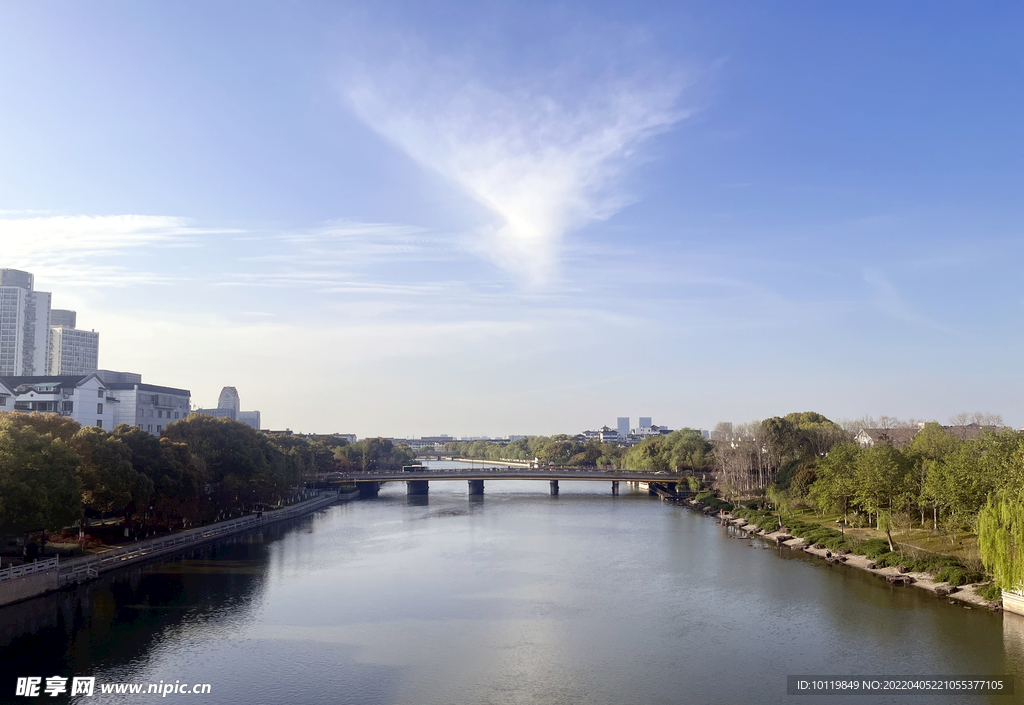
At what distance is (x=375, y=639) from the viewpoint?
116 feet

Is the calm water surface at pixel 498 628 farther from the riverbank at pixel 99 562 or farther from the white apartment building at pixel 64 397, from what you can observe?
the white apartment building at pixel 64 397

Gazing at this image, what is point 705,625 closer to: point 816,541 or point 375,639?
point 375,639

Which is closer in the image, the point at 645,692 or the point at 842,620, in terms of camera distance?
the point at 645,692

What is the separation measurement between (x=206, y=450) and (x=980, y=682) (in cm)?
6302

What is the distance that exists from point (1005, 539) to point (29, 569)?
52006mm

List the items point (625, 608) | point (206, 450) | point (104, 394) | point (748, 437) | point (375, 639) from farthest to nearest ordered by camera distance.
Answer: point (748, 437) → point (104, 394) → point (206, 450) → point (625, 608) → point (375, 639)

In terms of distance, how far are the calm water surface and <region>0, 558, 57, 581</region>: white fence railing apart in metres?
1.66

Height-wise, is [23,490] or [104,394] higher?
[104,394]

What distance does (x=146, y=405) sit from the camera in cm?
9562

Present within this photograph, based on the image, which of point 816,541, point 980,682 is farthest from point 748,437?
point 980,682

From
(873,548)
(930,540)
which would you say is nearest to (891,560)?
(873,548)

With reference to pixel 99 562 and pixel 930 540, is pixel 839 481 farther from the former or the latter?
pixel 99 562

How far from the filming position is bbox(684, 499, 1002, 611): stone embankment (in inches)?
1579

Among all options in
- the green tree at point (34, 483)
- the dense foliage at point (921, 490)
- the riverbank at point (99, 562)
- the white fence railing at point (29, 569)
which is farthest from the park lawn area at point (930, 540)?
the white fence railing at point (29, 569)
